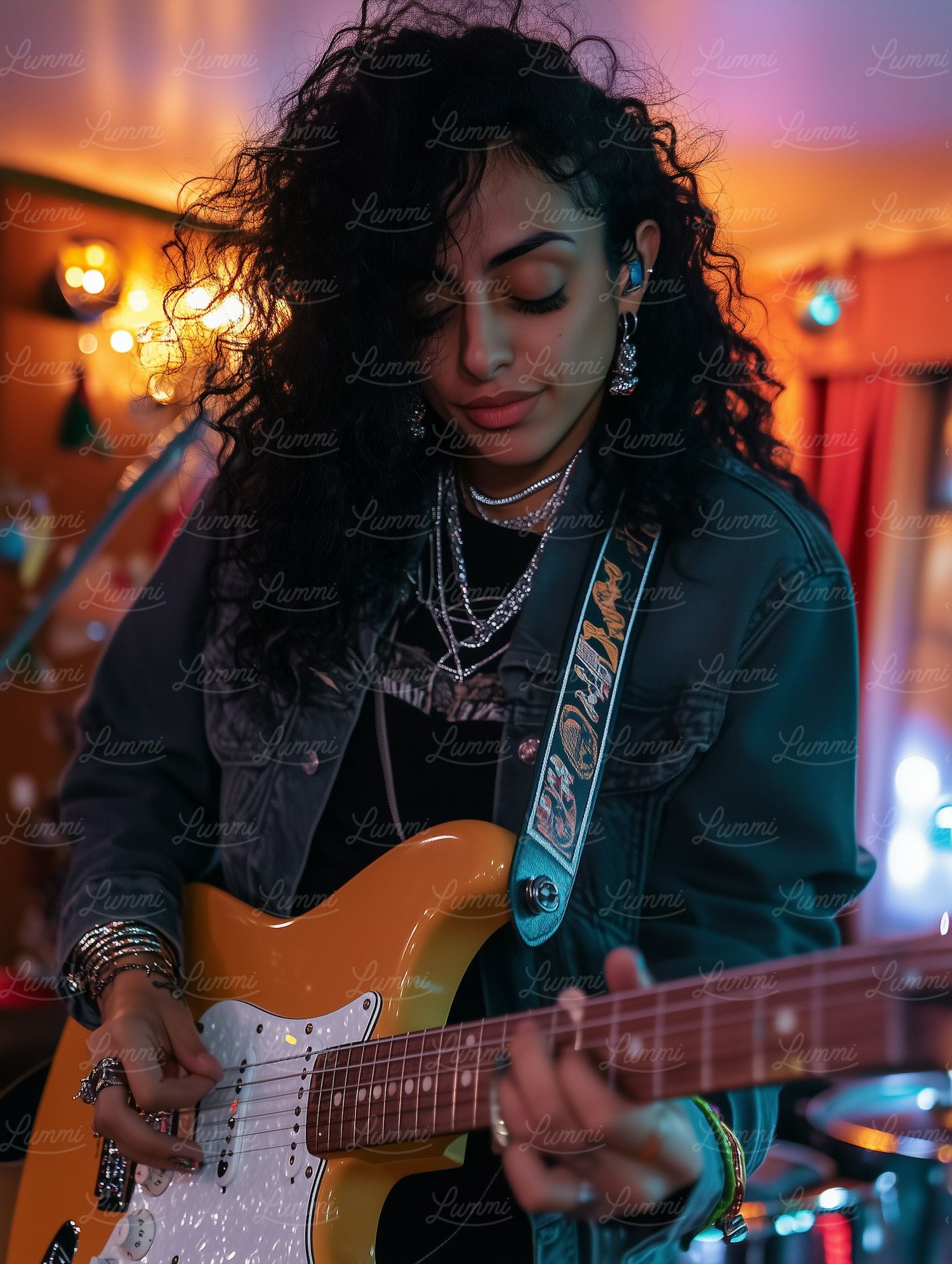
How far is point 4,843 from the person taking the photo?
3715 mm

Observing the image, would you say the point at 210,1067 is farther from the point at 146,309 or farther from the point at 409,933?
the point at 146,309

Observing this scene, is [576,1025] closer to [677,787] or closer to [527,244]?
[677,787]

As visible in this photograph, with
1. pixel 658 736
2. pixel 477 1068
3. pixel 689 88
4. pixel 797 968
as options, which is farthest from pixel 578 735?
pixel 689 88

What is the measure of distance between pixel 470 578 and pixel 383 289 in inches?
12.5

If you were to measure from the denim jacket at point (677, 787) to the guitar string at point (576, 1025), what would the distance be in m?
0.14

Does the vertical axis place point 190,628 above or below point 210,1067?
above

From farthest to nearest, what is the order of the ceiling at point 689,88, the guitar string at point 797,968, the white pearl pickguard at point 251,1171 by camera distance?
the ceiling at point 689,88, the white pearl pickguard at point 251,1171, the guitar string at point 797,968

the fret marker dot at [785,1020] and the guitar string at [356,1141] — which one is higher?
the fret marker dot at [785,1020]

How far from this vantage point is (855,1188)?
5.95 feet

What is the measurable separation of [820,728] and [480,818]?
0.34 meters

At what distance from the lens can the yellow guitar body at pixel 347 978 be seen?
909 millimetres

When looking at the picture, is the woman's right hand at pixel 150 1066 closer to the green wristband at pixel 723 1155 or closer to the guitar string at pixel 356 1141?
the guitar string at pixel 356 1141

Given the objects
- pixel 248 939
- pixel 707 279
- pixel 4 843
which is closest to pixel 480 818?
pixel 248 939

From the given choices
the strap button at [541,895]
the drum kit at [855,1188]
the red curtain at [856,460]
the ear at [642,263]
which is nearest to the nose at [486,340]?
the ear at [642,263]
